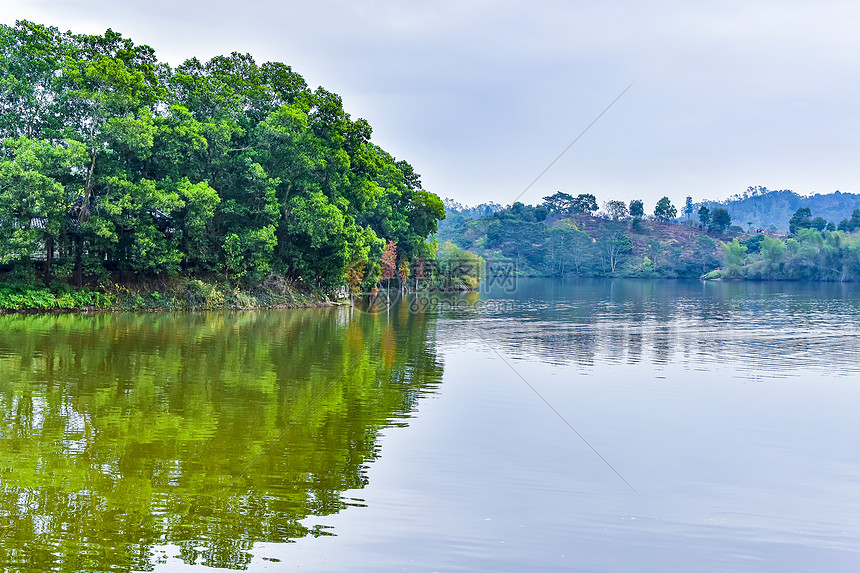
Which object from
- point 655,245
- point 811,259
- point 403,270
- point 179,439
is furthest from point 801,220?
point 179,439

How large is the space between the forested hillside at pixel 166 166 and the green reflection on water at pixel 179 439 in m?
9.97

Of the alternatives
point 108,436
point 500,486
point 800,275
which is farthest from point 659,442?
point 800,275

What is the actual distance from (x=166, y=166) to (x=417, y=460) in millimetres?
27719

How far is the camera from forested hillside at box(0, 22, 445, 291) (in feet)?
100

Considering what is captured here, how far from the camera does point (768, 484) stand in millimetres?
9414

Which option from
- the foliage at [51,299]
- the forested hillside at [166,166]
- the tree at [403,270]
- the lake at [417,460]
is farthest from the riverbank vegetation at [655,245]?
the foliage at [51,299]

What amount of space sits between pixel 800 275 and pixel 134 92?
103 meters

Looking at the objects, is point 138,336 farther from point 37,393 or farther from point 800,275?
point 800,275

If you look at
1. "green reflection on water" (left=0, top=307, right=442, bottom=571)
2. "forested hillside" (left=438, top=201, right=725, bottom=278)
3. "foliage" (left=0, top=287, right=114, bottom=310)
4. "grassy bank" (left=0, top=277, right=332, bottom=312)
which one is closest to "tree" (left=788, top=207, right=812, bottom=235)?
"forested hillside" (left=438, top=201, right=725, bottom=278)

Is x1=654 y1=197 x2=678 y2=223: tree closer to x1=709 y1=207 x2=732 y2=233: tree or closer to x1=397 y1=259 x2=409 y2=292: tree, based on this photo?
x1=709 y1=207 x2=732 y2=233: tree

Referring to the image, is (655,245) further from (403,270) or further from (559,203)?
(403,270)

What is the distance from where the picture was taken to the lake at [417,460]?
702 centimetres

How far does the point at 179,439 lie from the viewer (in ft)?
34.4

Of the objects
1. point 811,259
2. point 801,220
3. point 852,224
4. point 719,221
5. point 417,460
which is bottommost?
point 417,460
